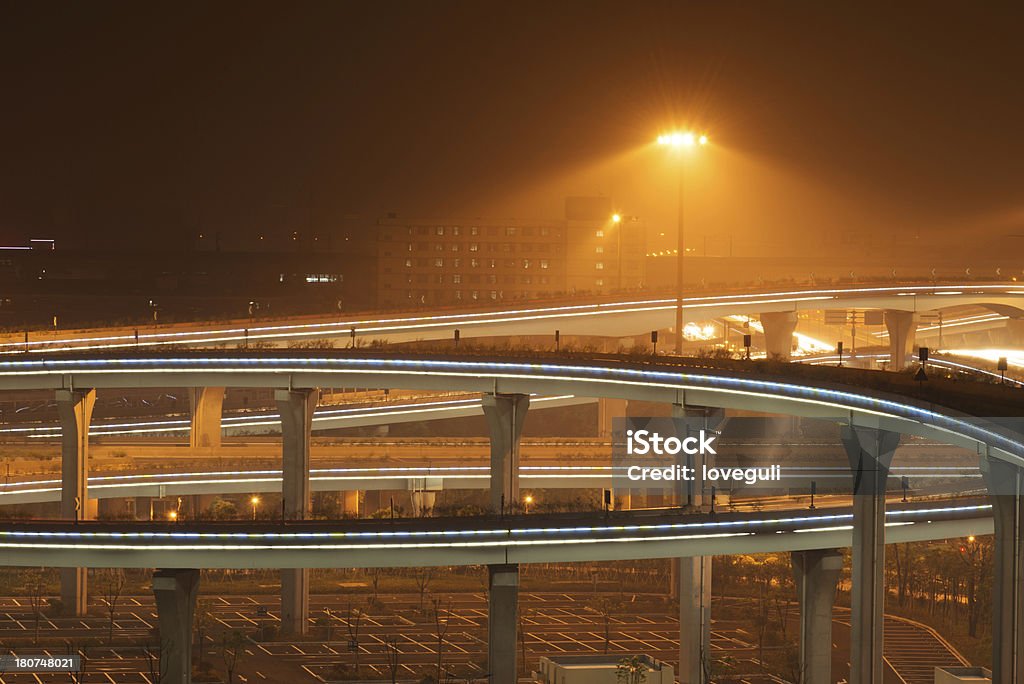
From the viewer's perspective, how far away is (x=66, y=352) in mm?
Answer: 63188

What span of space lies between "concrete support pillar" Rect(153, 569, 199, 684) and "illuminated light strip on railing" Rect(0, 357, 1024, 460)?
19591 millimetres

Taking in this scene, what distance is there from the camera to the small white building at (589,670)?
153 feet

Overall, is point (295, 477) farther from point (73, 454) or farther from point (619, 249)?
point (619, 249)

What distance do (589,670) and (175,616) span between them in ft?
43.9

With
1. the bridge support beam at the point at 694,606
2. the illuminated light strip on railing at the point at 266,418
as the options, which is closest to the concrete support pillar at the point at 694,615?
the bridge support beam at the point at 694,606

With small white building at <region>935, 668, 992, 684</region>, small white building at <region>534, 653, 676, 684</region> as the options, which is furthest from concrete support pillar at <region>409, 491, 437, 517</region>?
small white building at <region>935, 668, 992, 684</region>

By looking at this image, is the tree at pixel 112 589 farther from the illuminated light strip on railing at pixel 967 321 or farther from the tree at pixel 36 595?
the illuminated light strip on railing at pixel 967 321

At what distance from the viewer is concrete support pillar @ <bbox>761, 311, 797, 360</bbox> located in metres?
106

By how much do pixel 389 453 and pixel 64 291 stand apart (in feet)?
386

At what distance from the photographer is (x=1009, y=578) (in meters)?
34.4

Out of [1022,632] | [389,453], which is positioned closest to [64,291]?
[389,453]

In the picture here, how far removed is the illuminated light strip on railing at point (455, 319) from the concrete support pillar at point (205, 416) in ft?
9.79

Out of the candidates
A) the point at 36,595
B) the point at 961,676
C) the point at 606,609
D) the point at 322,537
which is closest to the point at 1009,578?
the point at 961,676

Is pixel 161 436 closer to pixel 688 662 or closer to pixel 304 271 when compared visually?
pixel 688 662
